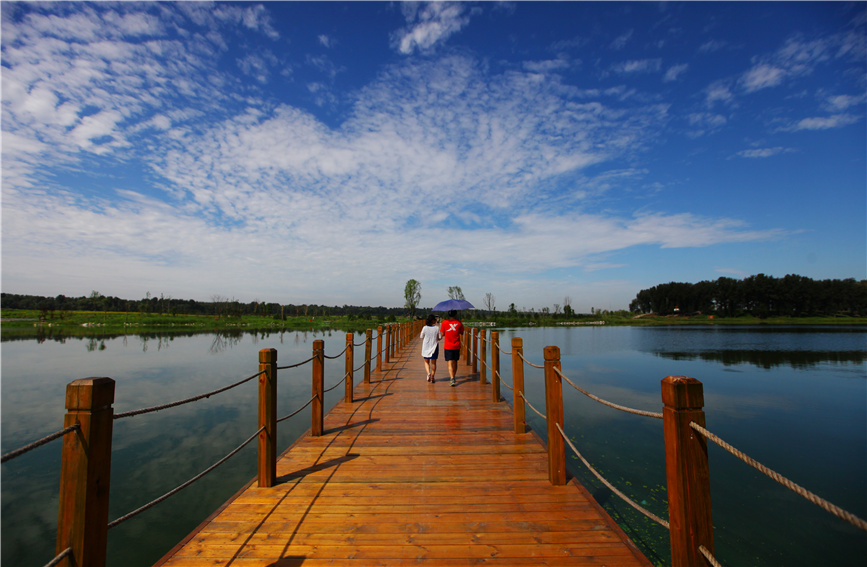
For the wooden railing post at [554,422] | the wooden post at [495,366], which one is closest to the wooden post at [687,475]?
the wooden railing post at [554,422]

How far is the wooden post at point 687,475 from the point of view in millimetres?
1693

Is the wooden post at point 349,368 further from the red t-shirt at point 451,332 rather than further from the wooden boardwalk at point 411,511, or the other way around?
the red t-shirt at point 451,332

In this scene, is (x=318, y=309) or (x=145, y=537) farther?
(x=318, y=309)

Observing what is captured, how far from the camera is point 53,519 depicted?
182 inches

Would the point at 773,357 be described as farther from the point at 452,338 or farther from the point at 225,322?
the point at 225,322

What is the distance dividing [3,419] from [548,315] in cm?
7007

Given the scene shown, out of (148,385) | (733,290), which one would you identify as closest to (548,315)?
(733,290)

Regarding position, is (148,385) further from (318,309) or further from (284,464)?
(318,309)

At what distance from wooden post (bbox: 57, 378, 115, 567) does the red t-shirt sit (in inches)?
254

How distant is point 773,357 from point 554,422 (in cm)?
2477

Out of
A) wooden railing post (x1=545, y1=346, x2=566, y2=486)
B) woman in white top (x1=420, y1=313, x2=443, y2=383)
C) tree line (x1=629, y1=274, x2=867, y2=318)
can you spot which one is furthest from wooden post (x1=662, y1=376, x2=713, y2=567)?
tree line (x1=629, y1=274, x2=867, y2=318)

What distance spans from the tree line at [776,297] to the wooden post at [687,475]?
96940 millimetres

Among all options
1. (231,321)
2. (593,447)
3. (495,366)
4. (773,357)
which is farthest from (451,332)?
(231,321)

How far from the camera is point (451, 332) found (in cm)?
799
